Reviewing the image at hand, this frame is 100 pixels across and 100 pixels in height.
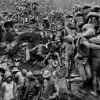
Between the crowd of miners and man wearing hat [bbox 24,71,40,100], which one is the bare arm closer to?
the crowd of miners

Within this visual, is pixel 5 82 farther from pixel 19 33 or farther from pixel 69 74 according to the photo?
pixel 19 33

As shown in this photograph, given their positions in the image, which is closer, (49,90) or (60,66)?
(49,90)

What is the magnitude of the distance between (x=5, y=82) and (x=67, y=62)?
2296 millimetres

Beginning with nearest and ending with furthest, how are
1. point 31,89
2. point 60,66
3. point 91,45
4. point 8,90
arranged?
point 91,45 < point 8,90 < point 31,89 < point 60,66

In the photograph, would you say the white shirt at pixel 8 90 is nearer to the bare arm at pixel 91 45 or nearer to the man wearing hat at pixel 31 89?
the man wearing hat at pixel 31 89

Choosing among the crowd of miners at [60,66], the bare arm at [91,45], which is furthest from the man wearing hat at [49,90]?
the bare arm at [91,45]

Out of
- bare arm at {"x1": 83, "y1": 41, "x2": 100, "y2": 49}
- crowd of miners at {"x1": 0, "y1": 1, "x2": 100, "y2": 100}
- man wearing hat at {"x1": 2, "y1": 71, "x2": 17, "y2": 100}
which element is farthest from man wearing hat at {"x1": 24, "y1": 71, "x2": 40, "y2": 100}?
bare arm at {"x1": 83, "y1": 41, "x2": 100, "y2": 49}

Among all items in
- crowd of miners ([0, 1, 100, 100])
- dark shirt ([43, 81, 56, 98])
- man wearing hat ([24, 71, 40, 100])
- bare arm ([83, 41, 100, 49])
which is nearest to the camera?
bare arm ([83, 41, 100, 49])

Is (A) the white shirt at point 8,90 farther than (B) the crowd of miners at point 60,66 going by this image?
Yes

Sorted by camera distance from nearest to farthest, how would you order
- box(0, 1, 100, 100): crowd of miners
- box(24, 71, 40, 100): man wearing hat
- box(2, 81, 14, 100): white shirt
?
box(0, 1, 100, 100): crowd of miners < box(2, 81, 14, 100): white shirt < box(24, 71, 40, 100): man wearing hat

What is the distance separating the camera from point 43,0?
120 ft

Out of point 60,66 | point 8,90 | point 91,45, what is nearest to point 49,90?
point 8,90

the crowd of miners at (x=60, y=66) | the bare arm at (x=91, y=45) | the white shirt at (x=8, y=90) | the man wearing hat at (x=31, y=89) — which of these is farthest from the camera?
the man wearing hat at (x=31, y=89)

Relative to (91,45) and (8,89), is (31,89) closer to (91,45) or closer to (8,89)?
(8,89)
